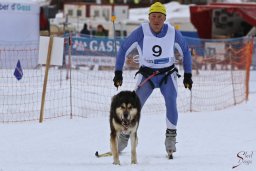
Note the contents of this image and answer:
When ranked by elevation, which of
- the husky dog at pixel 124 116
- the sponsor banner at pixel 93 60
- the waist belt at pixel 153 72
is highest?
the waist belt at pixel 153 72

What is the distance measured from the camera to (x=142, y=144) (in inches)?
292

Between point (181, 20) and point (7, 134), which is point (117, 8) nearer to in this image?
point (181, 20)

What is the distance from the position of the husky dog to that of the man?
1.72 ft

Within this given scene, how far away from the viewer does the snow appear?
230 inches

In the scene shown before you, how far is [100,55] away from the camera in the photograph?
63.3ft

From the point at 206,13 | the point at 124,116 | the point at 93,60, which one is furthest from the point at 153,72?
the point at 206,13

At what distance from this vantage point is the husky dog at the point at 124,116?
5.73 m

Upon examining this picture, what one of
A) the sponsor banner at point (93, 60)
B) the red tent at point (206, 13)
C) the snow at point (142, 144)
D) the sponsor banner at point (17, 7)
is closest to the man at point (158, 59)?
the snow at point (142, 144)

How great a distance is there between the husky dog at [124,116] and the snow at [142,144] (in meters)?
0.21

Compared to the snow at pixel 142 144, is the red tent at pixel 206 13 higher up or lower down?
higher up

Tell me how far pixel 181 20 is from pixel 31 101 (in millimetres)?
16381

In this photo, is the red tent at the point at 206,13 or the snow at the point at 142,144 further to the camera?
the red tent at the point at 206,13

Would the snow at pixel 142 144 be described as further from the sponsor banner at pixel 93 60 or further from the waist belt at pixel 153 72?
the sponsor banner at pixel 93 60

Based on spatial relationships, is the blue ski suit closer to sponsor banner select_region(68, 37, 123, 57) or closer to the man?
the man
